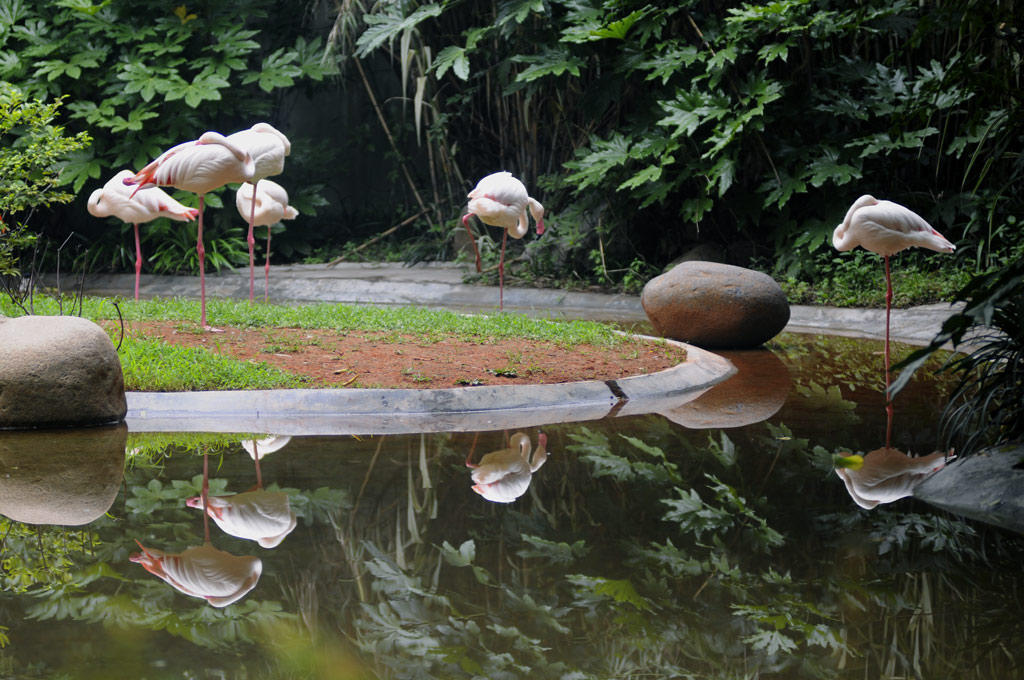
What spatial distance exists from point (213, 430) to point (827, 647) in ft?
11.7

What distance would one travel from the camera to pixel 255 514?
390 centimetres

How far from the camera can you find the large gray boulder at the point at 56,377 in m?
5.29

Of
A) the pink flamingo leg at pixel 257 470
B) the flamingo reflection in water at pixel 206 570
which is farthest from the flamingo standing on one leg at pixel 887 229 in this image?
the flamingo reflection in water at pixel 206 570

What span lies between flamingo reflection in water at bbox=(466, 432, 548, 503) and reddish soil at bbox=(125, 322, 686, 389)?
1063 millimetres

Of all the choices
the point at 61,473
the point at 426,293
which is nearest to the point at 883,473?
the point at 61,473

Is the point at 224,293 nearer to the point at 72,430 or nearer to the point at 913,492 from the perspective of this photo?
the point at 72,430

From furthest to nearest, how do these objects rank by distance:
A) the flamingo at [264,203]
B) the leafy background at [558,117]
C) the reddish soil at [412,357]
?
the leafy background at [558,117] → the flamingo at [264,203] → the reddish soil at [412,357]

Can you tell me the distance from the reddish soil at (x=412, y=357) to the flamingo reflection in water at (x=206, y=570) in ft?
8.12

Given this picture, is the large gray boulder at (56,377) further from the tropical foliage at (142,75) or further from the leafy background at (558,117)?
the tropical foliage at (142,75)

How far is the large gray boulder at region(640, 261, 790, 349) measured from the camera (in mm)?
8477

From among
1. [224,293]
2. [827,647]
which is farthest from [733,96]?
[827,647]

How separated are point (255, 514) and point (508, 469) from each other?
1.18 metres

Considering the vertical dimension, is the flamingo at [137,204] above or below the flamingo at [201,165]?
below

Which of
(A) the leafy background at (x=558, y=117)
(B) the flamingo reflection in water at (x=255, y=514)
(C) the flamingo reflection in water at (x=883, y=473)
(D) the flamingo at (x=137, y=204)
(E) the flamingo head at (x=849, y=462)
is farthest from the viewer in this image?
(A) the leafy background at (x=558, y=117)
